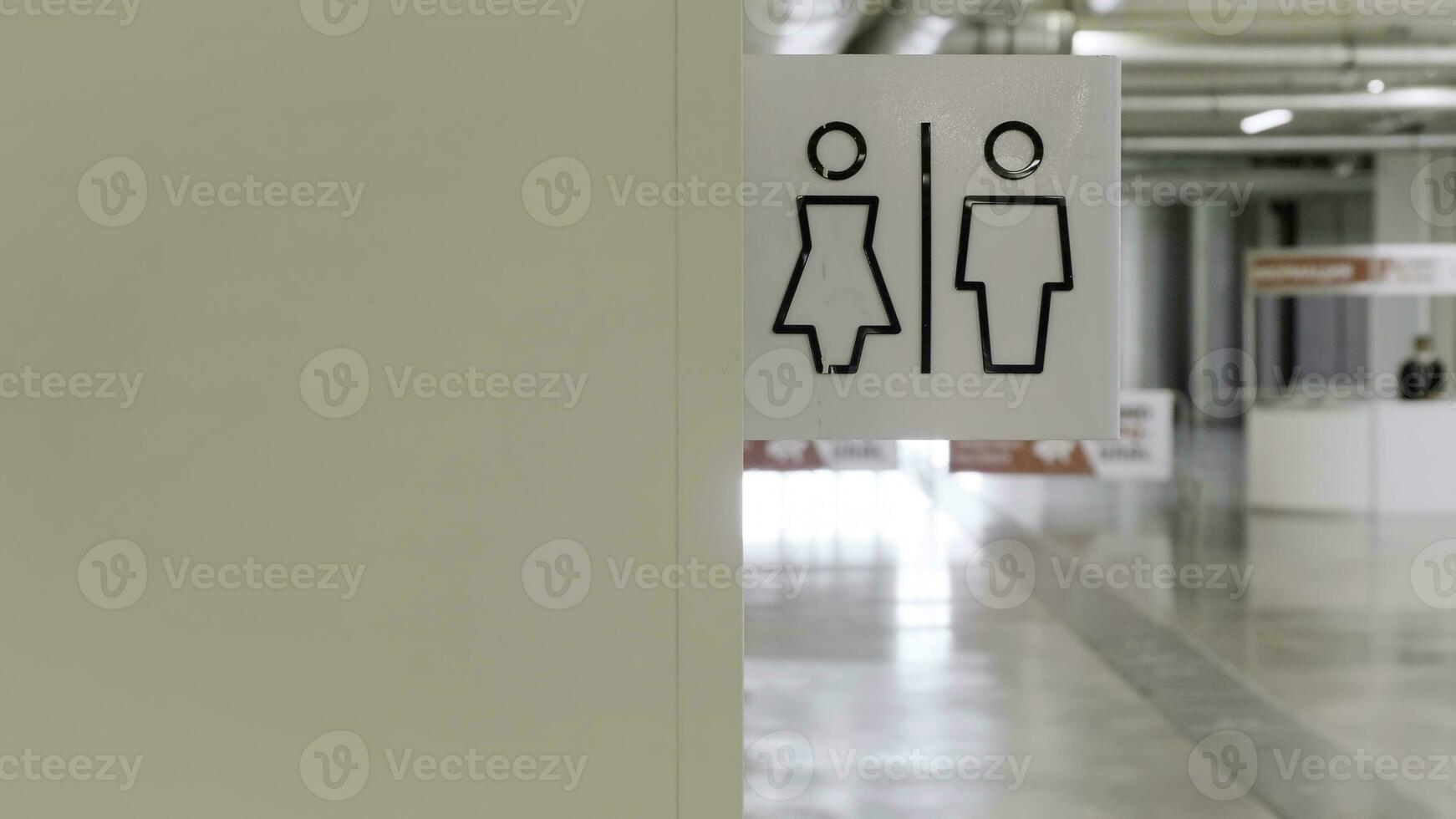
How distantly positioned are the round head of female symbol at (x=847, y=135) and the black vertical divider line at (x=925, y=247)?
0.08 m

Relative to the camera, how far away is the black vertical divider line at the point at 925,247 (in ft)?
4.78

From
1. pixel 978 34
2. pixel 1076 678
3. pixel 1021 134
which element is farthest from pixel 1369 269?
pixel 1021 134

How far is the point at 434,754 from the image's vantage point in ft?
4.04

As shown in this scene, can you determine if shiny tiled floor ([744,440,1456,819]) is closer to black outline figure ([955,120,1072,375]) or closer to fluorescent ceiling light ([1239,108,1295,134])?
black outline figure ([955,120,1072,375])

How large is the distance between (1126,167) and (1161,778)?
13.6m

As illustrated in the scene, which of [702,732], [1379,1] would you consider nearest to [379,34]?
[702,732]

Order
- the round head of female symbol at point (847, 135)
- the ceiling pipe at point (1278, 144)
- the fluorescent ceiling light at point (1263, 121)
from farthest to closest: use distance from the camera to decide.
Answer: the ceiling pipe at point (1278, 144) → the fluorescent ceiling light at point (1263, 121) → the round head of female symbol at point (847, 135)

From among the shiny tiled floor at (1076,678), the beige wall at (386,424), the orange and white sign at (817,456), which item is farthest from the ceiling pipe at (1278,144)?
the beige wall at (386,424)

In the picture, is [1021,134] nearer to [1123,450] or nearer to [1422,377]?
[1123,450]

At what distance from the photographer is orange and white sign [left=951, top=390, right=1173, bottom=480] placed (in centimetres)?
835

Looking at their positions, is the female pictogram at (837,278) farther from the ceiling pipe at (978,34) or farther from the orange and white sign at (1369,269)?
the orange and white sign at (1369,269)

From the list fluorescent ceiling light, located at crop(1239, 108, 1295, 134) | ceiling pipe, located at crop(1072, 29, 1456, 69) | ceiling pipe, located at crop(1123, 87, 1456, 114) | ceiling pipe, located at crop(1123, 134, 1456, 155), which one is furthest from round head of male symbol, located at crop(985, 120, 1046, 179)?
ceiling pipe, located at crop(1123, 134, 1456, 155)

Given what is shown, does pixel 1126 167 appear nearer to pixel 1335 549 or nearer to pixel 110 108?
pixel 1335 549

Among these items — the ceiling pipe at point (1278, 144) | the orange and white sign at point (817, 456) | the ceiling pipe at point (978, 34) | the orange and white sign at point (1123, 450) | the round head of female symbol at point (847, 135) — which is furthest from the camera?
the ceiling pipe at point (1278, 144)
